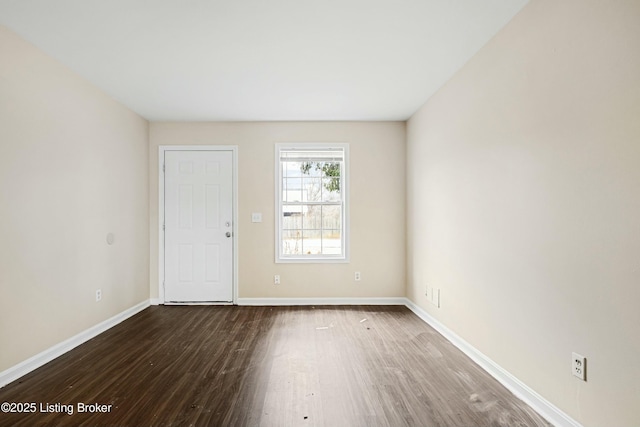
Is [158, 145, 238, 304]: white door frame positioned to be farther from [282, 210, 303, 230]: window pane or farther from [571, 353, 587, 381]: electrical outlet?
[571, 353, 587, 381]: electrical outlet

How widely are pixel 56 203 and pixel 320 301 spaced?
10.2 feet

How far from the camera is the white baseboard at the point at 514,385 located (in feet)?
6.02

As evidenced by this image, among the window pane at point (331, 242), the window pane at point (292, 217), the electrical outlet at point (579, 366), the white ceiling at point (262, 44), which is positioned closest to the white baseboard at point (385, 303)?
the electrical outlet at point (579, 366)

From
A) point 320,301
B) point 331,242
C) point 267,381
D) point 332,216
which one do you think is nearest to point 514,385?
point 267,381

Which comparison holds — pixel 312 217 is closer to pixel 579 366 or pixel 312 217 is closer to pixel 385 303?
pixel 385 303

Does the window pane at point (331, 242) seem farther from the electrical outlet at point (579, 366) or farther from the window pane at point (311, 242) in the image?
the electrical outlet at point (579, 366)

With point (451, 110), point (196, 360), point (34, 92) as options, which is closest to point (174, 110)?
point (34, 92)

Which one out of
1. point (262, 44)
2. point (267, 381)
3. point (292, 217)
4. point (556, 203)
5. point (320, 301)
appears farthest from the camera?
point (292, 217)

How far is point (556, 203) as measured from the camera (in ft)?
6.05

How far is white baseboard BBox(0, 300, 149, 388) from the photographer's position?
2.33 meters

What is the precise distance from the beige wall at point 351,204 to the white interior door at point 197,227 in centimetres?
18

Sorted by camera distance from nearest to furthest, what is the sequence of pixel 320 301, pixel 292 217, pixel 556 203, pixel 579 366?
pixel 579 366 → pixel 556 203 → pixel 320 301 → pixel 292 217

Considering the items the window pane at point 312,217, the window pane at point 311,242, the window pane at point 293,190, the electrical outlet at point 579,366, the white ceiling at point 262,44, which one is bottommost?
the electrical outlet at point 579,366

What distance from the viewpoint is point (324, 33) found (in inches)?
92.3
